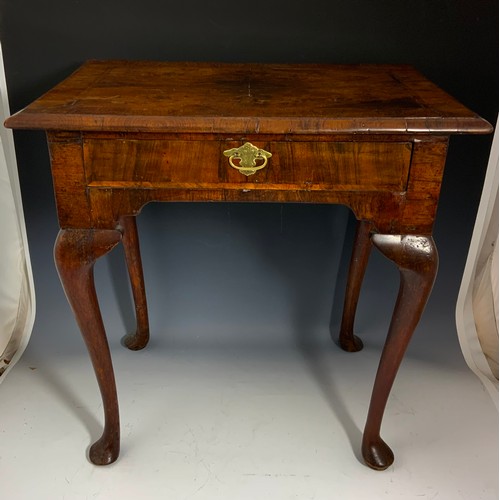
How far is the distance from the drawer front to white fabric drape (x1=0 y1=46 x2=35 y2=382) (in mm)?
625

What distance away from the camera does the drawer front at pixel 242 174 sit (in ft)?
3.21

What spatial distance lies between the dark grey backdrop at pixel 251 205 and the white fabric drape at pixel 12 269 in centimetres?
3

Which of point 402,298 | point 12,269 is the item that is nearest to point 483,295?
point 402,298

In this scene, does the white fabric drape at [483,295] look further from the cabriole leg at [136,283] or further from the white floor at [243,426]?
the cabriole leg at [136,283]

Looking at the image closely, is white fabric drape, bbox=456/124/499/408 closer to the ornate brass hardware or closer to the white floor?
the white floor

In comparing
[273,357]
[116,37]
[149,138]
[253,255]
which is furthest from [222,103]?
[273,357]

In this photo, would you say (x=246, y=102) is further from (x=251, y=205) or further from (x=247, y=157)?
(x=251, y=205)

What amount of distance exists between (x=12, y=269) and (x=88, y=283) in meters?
0.63

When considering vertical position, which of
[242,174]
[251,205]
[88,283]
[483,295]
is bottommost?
[483,295]

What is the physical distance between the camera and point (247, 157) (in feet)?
3.21

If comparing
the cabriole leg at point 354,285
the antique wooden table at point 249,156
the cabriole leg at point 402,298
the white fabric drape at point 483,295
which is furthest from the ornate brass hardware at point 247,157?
the white fabric drape at point 483,295

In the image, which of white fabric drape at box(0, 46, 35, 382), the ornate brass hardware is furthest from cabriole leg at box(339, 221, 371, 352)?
white fabric drape at box(0, 46, 35, 382)

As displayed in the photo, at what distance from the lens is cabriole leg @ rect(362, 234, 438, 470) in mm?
1050

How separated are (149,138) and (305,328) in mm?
882
